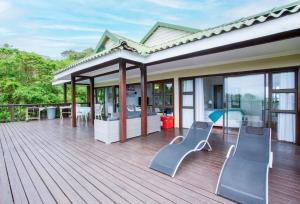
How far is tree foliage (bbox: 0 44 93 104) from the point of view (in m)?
11.8

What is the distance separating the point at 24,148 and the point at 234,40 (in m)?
5.92

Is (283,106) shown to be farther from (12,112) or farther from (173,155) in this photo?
(12,112)

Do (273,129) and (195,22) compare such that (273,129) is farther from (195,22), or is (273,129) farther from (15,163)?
(195,22)

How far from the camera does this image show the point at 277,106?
5.08m

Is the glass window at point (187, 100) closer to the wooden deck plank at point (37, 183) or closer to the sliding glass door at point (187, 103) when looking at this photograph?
the sliding glass door at point (187, 103)

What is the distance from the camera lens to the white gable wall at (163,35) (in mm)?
8656

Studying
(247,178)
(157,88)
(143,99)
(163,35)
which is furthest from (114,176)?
(163,35)

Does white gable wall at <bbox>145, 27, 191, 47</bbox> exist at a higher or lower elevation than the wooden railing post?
higher

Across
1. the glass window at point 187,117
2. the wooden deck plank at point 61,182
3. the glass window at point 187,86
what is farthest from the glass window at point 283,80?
the wooden deck plank at point 61,182

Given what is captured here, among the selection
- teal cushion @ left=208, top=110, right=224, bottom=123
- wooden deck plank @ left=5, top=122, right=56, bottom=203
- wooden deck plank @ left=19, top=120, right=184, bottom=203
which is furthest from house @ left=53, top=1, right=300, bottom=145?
wooden deck plank @ left=5, top=122, right=56, bottom=203

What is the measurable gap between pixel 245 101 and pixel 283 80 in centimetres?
129

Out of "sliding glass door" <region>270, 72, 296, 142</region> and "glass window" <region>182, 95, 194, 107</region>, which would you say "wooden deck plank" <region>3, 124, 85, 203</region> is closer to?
"glass window" <region>182, 95, 194, 107</region>

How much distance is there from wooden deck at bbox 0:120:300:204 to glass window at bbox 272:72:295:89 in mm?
1681

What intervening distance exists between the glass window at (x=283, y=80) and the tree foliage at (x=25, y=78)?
11.8 meters
